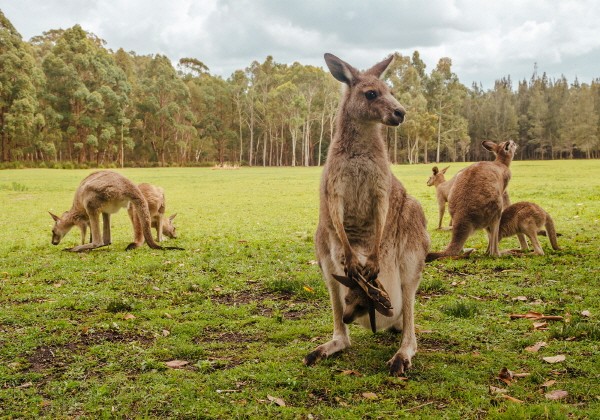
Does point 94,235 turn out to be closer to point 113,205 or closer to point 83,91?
point 113,205

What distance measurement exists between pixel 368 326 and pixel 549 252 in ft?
15.5

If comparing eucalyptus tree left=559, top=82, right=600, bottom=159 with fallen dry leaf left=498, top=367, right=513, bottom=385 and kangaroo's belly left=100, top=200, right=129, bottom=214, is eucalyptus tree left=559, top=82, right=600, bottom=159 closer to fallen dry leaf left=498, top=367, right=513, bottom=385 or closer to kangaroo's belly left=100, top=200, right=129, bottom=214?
kangaroo's belly left=100, top=200, right=129, bottom=214

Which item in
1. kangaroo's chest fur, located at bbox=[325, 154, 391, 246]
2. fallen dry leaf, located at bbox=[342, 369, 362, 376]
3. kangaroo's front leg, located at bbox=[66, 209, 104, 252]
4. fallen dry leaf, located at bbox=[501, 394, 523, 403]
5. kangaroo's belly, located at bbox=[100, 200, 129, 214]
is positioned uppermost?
kangaroo's chest fur, located at bbox=[325, 154, 391, 246]

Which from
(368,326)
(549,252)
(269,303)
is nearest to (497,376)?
(368,326)

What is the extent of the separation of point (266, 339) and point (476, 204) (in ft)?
12.7

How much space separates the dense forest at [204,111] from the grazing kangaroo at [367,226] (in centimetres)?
4288

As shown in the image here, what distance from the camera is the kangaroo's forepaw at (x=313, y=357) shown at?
3.74 metres

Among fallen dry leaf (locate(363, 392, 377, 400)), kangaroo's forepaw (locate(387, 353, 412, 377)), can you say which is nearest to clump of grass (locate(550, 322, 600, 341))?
kangaroo's forepaw (locate(387, 353, 412, 377))

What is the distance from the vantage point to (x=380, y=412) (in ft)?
9.99

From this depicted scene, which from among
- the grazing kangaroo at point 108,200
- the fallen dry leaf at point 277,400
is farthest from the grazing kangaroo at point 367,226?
the grazing kangaroo at point 108,200

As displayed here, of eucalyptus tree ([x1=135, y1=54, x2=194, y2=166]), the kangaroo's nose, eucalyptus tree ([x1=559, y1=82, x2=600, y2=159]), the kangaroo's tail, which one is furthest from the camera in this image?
eucalyptus tree ([x1=559, y1=82, x2=600, y2=159])

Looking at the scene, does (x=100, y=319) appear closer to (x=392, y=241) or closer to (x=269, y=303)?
(x=269, y=303)

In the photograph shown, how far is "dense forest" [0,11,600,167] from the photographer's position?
46.3 m

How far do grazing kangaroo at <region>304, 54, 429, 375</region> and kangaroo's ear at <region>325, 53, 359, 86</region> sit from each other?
0.15 m
